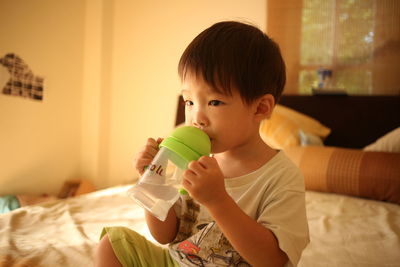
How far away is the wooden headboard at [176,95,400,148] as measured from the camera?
2.03 m

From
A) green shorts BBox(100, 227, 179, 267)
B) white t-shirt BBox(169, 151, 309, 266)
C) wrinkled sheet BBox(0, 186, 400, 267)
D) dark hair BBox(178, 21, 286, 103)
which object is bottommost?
→ wrinkled sheet BBox(0, 186, 400, 267)

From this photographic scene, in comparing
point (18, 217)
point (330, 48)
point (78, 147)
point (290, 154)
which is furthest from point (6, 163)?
point (330, 48)

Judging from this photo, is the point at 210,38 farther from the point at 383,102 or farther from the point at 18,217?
the point at 383,102

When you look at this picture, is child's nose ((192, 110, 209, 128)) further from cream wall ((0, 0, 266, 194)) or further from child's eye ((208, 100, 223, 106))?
cream wall ((0, 0, 266, 194))

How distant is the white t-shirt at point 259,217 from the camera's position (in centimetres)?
61

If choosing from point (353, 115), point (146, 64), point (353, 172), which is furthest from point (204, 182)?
point (146, 64)

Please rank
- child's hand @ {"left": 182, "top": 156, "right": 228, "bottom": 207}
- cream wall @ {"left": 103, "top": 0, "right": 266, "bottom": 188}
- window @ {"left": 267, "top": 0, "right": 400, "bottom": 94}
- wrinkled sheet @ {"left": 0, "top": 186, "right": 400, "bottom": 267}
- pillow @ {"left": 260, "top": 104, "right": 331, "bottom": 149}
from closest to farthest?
child's hand @ {"left": 182, "top": 156, "right": 228, "bottom": 207} → wrinkled sheet @ {"left": 0, "top": 186, "right": 400, "bottom": 267} → pillow @ {"left": 260, "top": 104, "right": 331, "bottom": 149} → window @ {"left": 267, "top": 0, "right": 400, "bottom": 94} → cream wall @ {"left": 103, "top": 0, "right": 266, "bottom": 188}

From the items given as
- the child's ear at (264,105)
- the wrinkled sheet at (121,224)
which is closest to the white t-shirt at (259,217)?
the child's ear at (264,105)

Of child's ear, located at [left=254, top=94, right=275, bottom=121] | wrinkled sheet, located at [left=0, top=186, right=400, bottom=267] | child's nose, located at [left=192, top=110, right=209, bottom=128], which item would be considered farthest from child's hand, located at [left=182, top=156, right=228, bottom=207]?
wrinkled sheet, located at [left=0, top=186, right=400, bottom=267]

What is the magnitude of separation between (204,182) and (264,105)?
27cm

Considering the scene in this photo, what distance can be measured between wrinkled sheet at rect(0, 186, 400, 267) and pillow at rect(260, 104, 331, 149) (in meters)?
0.41

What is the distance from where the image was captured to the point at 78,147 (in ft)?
8.96

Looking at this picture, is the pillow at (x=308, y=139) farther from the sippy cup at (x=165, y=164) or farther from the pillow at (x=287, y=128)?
the sippy cup at (x=165, y=164)

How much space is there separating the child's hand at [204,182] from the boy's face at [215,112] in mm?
125
